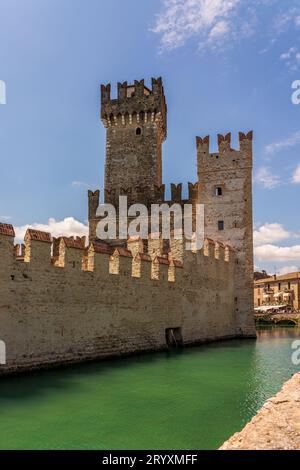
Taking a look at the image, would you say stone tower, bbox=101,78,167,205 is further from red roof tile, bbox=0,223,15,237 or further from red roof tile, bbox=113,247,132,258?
red roof tile, bbox=0,223,15,237

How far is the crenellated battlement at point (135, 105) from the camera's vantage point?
3080 cm

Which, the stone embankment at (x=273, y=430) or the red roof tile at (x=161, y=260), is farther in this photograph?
the red roof tile at (x=161, y=260)

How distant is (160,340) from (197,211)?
1087 cm

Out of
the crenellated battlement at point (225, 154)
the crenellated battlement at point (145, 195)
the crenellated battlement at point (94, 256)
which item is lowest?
the crenellated battlement at point (94, 256)

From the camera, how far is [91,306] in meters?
14.8

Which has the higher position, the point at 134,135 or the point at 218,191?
the point at 134,135

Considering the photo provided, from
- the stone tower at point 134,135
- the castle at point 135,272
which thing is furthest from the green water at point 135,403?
→ the stone tower at point 134,135

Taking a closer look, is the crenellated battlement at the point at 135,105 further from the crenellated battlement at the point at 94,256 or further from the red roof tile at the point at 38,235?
the red roof tile at the point at 38,235

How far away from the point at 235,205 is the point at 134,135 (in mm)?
9093

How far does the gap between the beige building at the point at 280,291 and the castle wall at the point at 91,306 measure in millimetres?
35269

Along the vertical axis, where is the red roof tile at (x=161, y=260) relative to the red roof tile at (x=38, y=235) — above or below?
below

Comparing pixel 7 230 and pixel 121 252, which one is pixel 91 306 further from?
pixel 7 230

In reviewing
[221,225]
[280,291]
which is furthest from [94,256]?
[280,291]
